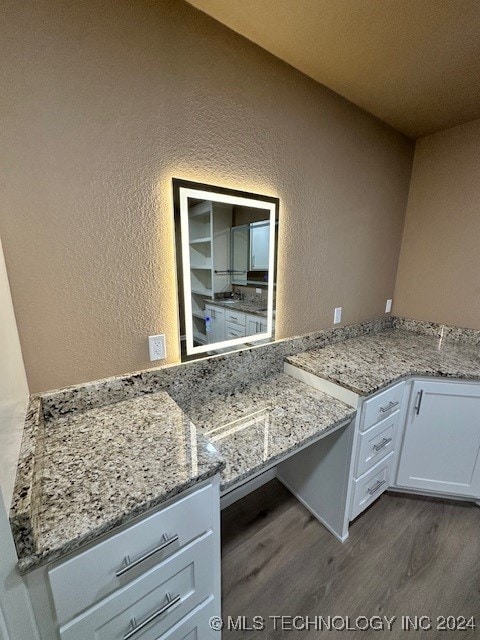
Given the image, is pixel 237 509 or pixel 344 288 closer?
pixel 237 509

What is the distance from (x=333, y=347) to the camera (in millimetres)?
1742

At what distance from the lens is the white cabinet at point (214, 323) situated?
1271 mm

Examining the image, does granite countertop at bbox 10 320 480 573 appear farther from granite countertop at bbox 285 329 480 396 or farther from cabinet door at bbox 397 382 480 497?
cabinet door at bbox 397 382 480 497

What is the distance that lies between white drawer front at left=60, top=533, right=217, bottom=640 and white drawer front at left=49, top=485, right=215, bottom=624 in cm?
3

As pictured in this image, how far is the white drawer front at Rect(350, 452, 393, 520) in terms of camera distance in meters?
1.35

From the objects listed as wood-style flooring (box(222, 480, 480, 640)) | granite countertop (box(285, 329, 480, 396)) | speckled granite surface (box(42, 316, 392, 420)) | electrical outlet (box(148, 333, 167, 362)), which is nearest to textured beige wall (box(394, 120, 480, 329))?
granite countertop (box(285, 329, 480, 396))

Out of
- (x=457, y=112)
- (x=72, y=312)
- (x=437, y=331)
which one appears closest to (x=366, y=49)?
(x=457, y=112)

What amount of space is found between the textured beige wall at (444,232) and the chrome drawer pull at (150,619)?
7.42 feet

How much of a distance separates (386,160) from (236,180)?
130 cm

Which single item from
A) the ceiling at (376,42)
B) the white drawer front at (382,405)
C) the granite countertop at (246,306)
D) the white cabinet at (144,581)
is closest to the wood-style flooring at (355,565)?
the white cabinet at (144,581)

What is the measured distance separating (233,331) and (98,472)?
824mm

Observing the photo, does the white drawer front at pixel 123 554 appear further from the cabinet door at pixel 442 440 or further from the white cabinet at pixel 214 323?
the cabinet door at pixel 442 440

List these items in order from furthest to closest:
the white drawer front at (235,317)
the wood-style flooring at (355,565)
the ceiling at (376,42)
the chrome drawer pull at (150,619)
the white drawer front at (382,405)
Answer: the white drawer front at (235,317), the white drawer front at (382,405), the wood-style flooring at (355,565), the ceiling at (376,42), the chrome drawer pull at (150,619)

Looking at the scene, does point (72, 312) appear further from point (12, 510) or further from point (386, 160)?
point (386, 160)
